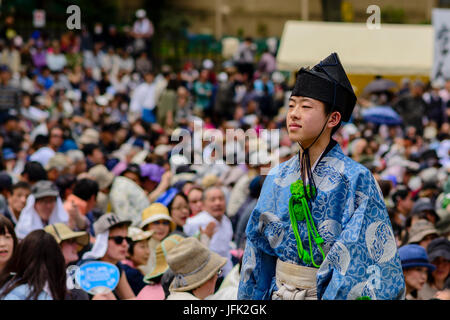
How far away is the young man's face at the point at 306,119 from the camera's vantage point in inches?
150

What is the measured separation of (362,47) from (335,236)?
42.6ft

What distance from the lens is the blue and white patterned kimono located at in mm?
3615

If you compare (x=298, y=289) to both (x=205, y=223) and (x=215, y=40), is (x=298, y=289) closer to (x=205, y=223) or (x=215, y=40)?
(x=205, y=223)

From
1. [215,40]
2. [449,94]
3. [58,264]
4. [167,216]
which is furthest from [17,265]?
[215,40]

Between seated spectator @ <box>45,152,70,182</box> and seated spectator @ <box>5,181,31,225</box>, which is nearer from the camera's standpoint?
seated spectator @ <box>5,181,31,225</box>

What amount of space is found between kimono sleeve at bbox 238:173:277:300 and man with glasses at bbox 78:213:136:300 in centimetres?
188

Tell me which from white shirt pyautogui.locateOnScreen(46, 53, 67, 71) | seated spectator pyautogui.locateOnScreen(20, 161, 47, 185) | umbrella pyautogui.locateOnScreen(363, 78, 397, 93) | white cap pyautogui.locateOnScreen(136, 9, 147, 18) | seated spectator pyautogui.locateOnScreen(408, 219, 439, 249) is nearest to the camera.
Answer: seated spectator pyautogui.locateOnScreen(408, 219, 439, 249)

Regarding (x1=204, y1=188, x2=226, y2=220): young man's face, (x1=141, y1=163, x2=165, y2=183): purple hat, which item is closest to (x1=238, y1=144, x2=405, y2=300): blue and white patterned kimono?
(x1=204, y1=188, x2=226, y2=220): young man's face

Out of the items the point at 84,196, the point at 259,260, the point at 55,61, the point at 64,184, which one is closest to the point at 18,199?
the point at 84,196

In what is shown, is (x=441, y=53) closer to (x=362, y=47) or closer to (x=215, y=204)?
(x=362, y=47)

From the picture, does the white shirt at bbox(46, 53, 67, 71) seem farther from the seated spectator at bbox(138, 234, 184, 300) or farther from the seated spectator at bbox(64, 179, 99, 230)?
the seated spectator at bbox(138, 234, 184, 300)

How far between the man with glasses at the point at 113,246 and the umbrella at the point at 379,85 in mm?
10378

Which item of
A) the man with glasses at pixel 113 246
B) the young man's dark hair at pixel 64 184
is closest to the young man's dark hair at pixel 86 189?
the young man's dark hair at pixel 64 184

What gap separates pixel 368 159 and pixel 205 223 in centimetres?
387
